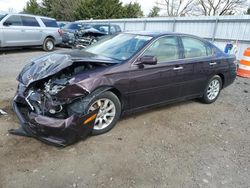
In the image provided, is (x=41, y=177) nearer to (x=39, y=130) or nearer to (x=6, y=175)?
(x=6, y=175)

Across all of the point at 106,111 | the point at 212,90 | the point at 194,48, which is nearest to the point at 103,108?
the point at 106,111

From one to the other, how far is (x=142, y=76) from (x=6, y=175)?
2350 millimetres

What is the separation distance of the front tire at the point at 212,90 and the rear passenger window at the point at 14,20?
9.33 meters

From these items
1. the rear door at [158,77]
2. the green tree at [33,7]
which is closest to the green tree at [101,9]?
the green tree at [33,7]

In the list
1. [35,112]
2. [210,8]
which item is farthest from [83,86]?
[210,8]

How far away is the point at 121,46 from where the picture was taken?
163 inches

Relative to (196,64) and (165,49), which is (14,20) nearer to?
(165,49)

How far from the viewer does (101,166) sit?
2844mm

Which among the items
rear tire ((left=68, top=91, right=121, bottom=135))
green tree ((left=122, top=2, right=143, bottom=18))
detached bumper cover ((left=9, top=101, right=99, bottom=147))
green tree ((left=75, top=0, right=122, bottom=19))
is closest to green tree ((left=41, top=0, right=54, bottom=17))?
green tree ((left=75, top=0, right=122, bottom=19))

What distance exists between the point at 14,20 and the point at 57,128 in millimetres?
9689

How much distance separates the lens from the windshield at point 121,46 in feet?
12.8

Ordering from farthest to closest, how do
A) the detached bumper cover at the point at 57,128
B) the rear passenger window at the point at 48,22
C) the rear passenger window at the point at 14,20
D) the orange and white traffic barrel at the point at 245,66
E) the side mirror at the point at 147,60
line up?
the rear passenger window at the point at 48,22 → the rear passenger window at the point at 14,20 → the orange and white traffic barrel at the point at 245,66 → the side mirror at the point at 147,60 → the detached bumper cover at the point at 57,128

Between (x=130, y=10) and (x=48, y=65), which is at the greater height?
(x=48, y=65)

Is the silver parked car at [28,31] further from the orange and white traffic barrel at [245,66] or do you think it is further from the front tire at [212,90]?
the orange and white traffic barrel at [245,66]
